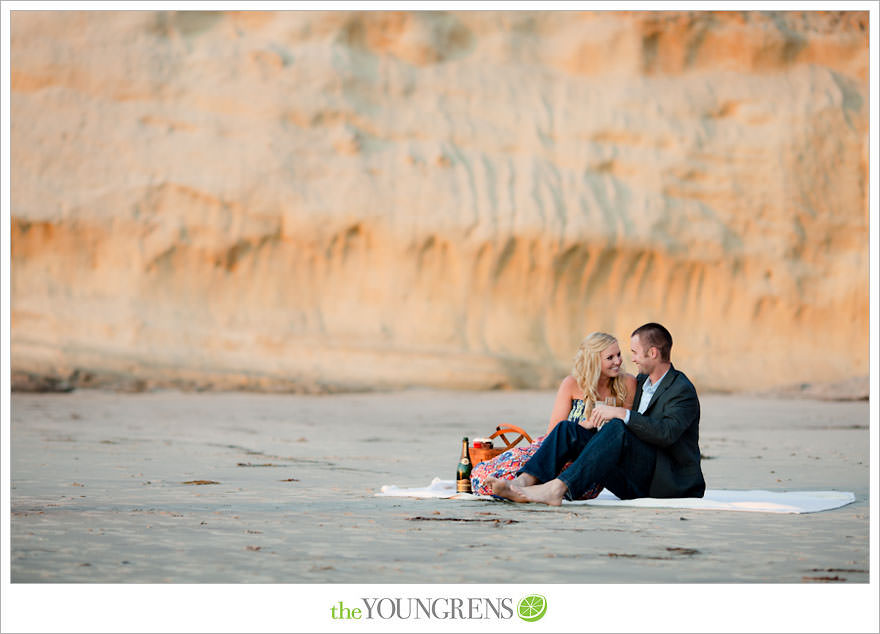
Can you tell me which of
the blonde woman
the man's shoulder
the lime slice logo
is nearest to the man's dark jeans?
the blonde woman

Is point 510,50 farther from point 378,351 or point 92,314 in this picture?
point 92,314

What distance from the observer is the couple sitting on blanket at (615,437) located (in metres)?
5.26

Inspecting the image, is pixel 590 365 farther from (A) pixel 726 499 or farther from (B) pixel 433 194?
(B) pixel 433 194

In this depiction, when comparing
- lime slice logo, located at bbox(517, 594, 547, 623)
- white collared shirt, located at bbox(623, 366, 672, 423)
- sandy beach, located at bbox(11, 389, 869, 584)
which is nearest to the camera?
lime slice logo, located at bbox(517, 594, 547, 623)

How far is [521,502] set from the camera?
5422 millimetres

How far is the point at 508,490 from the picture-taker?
17.5ft

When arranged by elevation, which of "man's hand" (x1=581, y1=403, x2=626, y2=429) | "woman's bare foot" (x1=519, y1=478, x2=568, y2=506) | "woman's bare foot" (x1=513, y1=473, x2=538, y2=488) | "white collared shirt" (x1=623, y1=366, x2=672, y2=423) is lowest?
"woman's bare foot" (x1=519, y1=478, x2=568, y2=506)

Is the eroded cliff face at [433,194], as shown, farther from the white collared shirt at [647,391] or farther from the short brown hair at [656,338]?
the short brown hair at [656,338]

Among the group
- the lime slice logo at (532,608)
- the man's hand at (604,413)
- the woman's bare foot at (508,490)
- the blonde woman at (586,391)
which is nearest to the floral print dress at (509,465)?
the blonde woman at (586,391)

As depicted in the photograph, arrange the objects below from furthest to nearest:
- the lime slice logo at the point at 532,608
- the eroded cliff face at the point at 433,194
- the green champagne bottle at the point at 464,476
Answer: the eroded cliff face at the point at 433,194, the green champagne bottle at the point at 464,476, the lime slice logo at the point at 532,608

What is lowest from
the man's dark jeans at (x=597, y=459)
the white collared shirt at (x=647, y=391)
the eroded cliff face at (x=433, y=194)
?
the man's dark jeans at (x=597, y=459)

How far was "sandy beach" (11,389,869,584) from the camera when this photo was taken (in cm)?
379

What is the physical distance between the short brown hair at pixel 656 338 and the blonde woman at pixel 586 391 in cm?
14

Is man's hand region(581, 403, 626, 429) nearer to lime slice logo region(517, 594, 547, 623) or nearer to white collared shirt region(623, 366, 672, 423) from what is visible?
white collared shirt region(623, 366, 672, 423)
